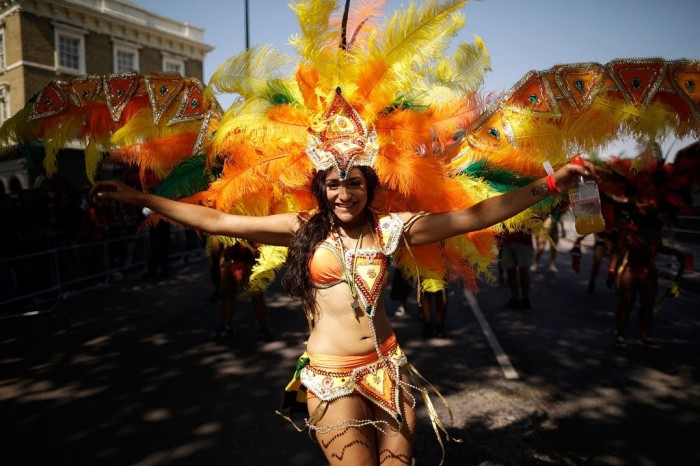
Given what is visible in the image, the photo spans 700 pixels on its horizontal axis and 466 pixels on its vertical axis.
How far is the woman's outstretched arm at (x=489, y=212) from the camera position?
77.3 inches

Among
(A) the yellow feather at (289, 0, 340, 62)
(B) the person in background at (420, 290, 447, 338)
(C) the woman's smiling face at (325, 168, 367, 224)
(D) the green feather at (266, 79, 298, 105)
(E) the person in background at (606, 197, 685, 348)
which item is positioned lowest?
(B) the person in background at (420, 290, 447, 338)

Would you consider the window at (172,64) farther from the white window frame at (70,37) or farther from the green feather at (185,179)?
the green feather at (185,179)

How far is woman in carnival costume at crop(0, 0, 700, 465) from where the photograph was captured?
2.19 metres

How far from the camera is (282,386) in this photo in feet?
15.0

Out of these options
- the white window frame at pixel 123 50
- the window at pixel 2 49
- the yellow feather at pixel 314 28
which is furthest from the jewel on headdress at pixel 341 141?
the window at pixel 2 49

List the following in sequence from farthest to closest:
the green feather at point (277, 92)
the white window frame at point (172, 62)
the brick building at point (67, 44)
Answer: the white window frame at point (172, 62)
the brick building at point (67, 44)
the green feather at point (277, 92)

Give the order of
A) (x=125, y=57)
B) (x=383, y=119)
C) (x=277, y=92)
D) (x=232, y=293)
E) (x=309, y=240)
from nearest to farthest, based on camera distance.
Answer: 1. (x=309, y=240)
2. (x=383, y=119)
3. (x=277, y=92)
4. (x=232, y=293)
5. (x=125, y=57)

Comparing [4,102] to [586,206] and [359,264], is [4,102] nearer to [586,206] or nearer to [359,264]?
[359,264]

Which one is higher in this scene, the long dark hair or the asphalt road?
the long dark hair

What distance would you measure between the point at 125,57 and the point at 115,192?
25112 mm

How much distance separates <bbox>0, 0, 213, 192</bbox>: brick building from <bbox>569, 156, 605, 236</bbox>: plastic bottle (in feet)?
60.8


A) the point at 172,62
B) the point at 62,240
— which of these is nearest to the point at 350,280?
the point at 62,240

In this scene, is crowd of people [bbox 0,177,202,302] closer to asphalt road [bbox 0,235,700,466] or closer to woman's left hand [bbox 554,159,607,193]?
asphalt road [bbox 0,235,700,466]

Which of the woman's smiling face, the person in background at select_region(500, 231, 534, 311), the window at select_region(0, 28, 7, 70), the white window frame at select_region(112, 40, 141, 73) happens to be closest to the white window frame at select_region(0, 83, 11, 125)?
the window at select_region(0, 28, 7, 70)
